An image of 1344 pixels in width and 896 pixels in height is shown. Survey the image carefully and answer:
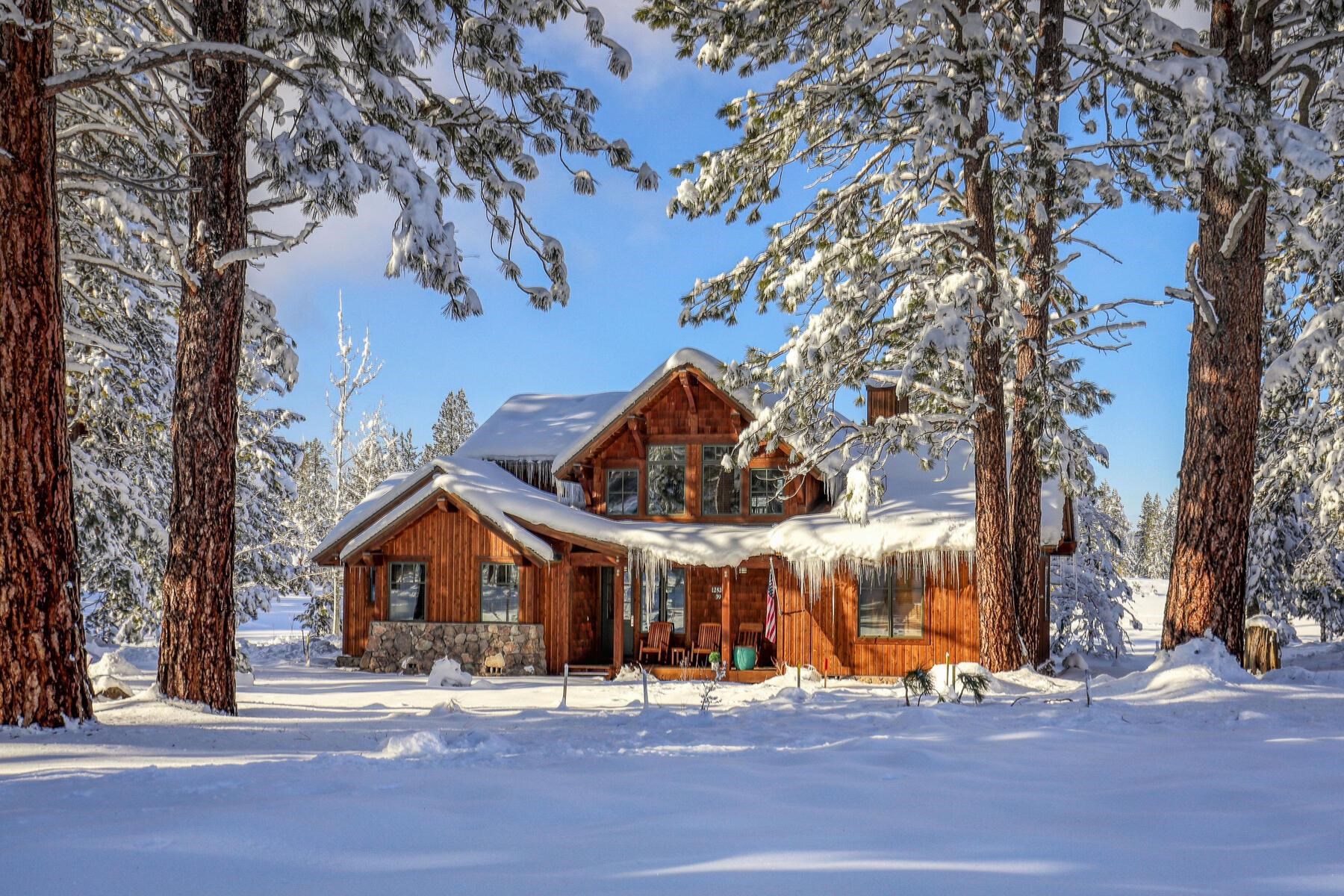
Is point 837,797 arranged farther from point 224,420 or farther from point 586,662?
point 586,662

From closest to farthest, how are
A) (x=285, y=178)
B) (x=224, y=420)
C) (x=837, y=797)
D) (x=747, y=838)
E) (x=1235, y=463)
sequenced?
(x=747, y=838)
(x=837, y=797)
(x=285, y=178)
(x=224, y=420)
(x=1235, y=463)

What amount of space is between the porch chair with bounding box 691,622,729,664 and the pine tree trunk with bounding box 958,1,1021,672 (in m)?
7.05

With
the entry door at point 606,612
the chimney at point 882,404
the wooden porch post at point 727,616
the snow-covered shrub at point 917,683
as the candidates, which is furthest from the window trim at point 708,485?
the snow-covered shrub at point 917,683

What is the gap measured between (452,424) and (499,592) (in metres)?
32.7

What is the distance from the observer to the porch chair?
760 inches

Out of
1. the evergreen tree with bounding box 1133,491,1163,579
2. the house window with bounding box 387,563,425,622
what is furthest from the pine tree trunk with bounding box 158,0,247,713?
the evergreen tree with bounding box 1133,491,1163,579

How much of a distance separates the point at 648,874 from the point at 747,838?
723 millimetres

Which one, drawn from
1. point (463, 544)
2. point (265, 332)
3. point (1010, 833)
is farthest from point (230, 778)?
point (463, 544)

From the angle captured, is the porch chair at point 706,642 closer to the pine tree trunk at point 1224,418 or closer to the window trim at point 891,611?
the window trim at point 891,611

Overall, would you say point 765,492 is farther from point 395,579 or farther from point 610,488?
point 395,579

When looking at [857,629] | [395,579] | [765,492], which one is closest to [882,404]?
[765,492]

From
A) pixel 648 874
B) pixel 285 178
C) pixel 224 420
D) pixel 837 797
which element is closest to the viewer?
pixel 648 874

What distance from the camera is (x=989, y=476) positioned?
13297 mm

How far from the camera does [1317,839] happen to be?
466 centimetres
